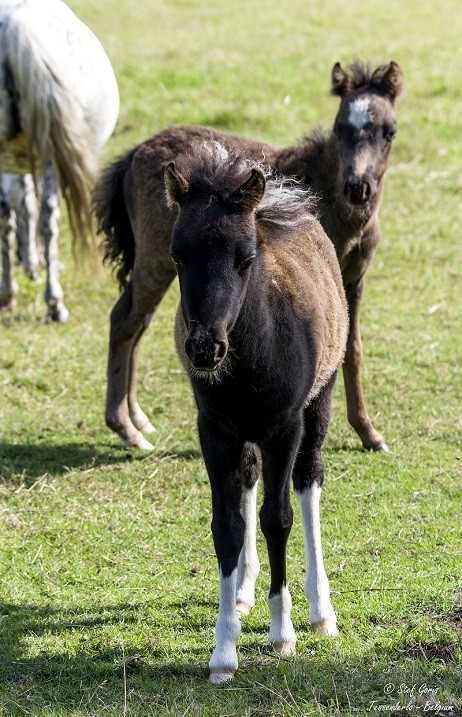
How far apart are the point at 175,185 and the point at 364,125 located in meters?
2.32

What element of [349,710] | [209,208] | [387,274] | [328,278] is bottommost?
[387,274]

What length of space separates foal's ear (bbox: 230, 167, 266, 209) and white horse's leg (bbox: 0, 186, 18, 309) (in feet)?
19.0

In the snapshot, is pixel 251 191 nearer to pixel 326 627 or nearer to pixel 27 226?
pixel 326 627

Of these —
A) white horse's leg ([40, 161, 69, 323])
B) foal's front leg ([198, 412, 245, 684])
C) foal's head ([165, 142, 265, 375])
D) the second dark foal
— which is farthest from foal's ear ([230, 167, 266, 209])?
white horse's leg ([40, 161, 69, 323])

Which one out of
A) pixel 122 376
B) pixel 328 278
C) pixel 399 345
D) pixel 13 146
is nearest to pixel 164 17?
pixel 13 146

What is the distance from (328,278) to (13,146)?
476 centimetres

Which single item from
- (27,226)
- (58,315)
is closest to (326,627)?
(58,315)

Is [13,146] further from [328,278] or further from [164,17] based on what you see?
[164,17]

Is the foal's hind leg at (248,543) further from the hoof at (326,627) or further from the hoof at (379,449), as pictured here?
the hoof at (379,449)

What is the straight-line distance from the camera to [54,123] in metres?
8.31

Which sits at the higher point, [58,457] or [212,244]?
[212,244]

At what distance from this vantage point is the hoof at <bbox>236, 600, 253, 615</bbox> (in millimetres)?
4539

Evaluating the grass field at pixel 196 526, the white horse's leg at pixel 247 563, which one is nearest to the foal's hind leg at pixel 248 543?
the white horse's leg at pixel 247 563

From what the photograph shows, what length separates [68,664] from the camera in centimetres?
418
